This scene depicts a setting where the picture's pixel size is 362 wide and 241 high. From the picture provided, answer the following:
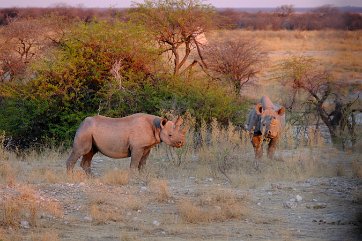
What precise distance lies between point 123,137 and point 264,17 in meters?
33.5

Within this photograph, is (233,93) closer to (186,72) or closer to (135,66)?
(186,72)

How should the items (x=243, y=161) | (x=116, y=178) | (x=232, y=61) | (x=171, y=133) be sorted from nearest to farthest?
1. (x=116, y=178)
2. (x=171, y=133)
3. (x=243, y=161)
4. (x=232, y=61)

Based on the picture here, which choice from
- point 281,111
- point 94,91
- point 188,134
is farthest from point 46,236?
point 94,91

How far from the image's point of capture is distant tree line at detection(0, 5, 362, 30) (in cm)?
255

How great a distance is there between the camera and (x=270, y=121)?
41.7 feet

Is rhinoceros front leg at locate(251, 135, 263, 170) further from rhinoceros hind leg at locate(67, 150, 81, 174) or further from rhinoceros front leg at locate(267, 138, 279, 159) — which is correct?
rhinoceros hind leg at locate(67, 150, 81, 174)

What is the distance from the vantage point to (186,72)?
1783 centimetres

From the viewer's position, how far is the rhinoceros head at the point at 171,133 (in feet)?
37.2

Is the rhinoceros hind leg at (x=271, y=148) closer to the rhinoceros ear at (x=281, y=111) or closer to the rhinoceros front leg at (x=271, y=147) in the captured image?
the rhinoceros front leg at (x=271, y=147)

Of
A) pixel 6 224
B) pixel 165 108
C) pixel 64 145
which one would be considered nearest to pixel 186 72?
pixel 165 108

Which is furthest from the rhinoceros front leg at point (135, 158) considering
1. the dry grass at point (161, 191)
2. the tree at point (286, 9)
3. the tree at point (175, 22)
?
the tree at point (175, 22)

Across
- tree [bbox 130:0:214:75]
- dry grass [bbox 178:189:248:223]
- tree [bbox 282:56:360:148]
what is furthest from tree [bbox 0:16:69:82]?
dry grass [bbox 178:189:248:223]

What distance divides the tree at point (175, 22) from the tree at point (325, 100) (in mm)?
2689

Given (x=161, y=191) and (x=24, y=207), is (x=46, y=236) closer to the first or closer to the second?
(x=24, y=207)
